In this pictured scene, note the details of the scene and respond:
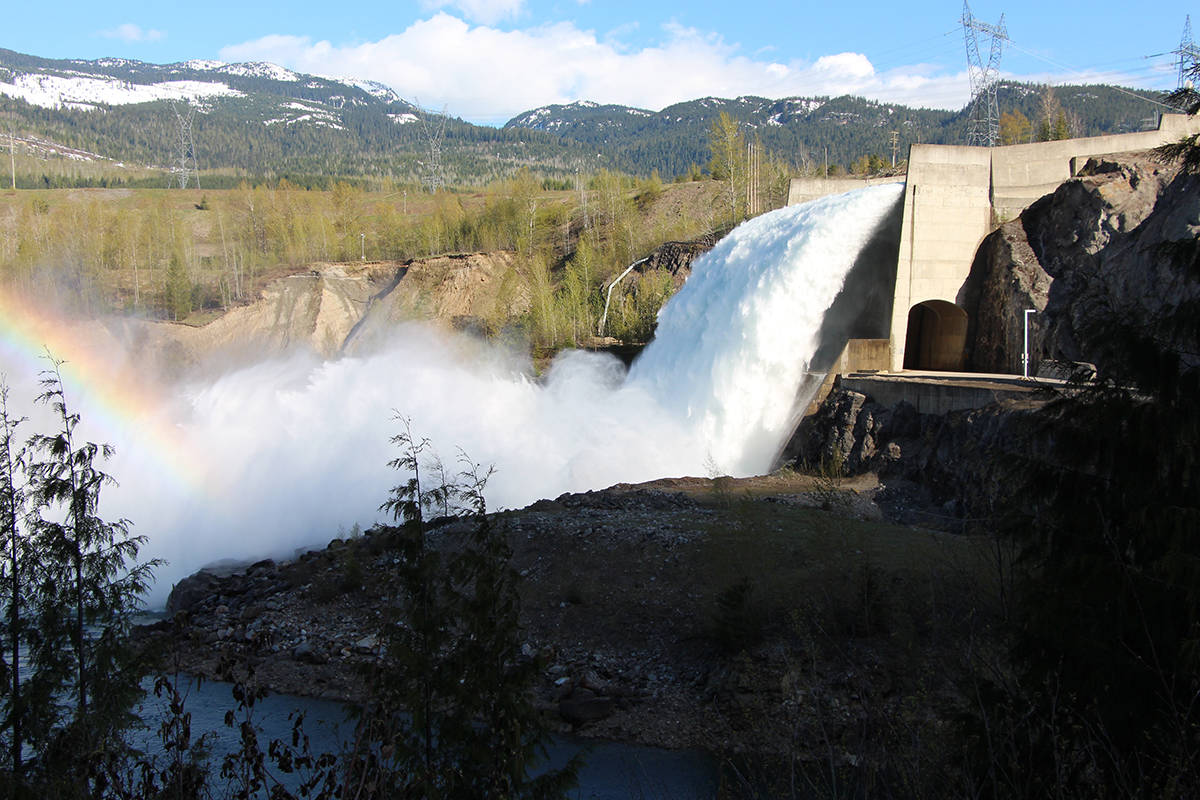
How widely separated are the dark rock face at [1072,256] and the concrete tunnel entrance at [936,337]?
0.46 meters

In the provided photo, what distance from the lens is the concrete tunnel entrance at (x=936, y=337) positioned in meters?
28.9

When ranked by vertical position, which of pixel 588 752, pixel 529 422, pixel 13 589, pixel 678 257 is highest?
pixel 678 257

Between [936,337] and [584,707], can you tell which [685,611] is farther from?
[936,337]

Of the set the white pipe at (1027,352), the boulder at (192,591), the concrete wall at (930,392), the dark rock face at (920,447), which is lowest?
the boulder at (192,591)

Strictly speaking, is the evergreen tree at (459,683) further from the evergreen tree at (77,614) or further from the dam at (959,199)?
the dam at (959,199)

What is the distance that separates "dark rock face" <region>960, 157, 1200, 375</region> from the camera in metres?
22.1

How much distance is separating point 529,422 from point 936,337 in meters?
15.5

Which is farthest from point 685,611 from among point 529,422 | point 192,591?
point 529,422

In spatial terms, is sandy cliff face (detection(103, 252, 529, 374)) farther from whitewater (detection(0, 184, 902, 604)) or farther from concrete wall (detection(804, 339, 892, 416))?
concrete wall (detection(804, 339, 892, 416))

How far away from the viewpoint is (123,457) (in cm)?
3738

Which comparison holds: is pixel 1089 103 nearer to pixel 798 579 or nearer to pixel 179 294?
pixel 179 294

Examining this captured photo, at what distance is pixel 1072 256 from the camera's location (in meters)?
25.6

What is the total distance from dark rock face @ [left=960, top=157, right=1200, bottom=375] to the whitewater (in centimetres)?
455

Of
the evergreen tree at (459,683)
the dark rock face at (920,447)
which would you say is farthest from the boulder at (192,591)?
the dark rock face at (920,447)
